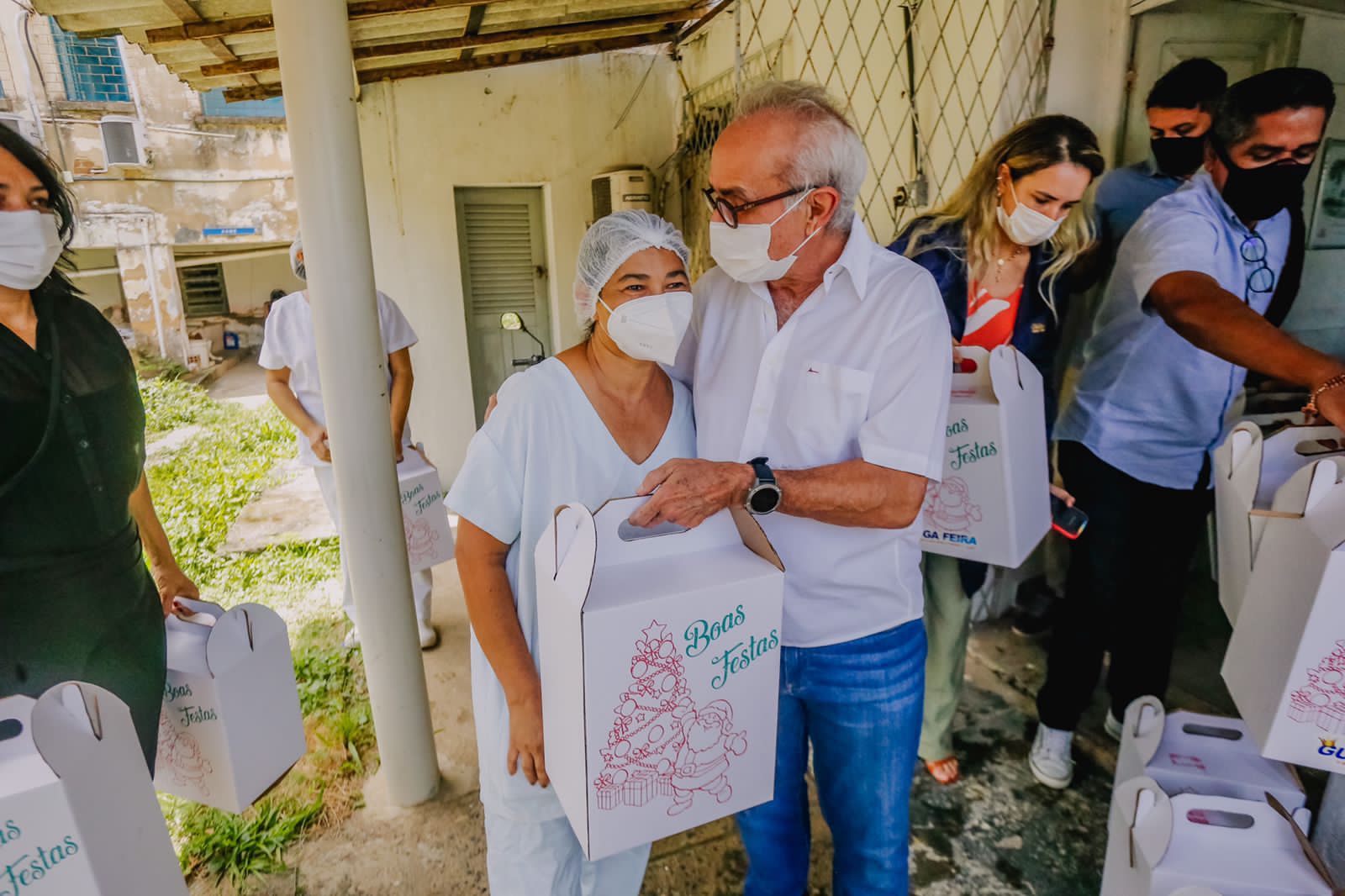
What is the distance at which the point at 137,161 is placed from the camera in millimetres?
1841

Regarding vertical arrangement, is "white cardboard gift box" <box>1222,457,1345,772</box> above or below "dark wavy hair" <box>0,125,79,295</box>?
below

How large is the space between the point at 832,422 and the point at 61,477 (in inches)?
50.0

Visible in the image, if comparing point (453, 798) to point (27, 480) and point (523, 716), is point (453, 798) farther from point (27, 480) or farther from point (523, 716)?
point (27, 480)

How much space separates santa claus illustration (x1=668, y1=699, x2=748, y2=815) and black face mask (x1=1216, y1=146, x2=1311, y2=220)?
68.6 inches

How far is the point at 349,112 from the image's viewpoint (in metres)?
1.81

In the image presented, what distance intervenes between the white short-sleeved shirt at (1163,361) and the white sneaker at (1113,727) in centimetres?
93

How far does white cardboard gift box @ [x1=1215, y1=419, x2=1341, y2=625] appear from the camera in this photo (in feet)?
4.37

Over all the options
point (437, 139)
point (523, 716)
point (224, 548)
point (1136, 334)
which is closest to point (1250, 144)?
point (1136, 334)

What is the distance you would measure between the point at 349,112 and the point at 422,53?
2.77 metres

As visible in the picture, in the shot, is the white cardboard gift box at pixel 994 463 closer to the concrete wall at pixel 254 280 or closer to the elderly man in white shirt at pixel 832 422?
the elderly man in white shirt at pixel 832 422

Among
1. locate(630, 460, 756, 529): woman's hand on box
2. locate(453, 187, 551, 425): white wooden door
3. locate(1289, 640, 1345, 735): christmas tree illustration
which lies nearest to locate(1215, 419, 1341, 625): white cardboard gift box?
locate(1289, 640, 1345, 735): christmas tree illustration

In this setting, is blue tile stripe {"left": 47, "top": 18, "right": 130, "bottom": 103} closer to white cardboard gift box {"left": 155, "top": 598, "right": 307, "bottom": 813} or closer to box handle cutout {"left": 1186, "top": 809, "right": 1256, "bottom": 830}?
white cardboard gift box {"left": 155, "top": 598, "right": 307, "bottom": 813}

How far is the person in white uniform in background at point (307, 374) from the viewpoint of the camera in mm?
2855

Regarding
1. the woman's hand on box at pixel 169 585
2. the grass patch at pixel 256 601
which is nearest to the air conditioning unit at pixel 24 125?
the grass patch at pixel 256 601
